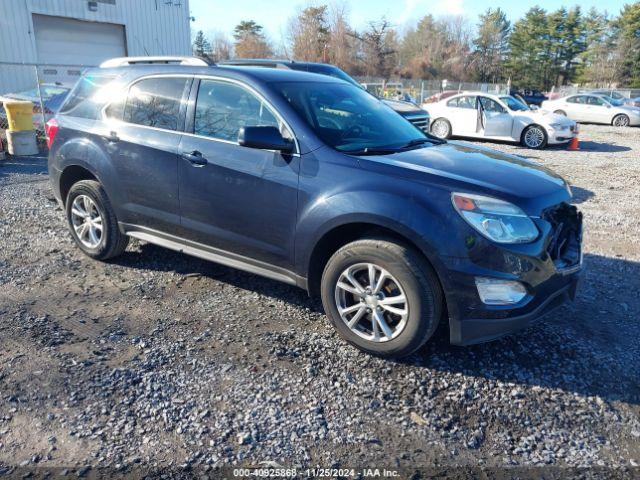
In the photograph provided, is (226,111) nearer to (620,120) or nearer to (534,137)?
(534,137)

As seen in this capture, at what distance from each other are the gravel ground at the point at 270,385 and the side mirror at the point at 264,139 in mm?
1325

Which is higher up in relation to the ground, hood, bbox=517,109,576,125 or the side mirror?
the side mirror

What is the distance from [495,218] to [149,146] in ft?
9.17

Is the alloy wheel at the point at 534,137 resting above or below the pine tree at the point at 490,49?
below

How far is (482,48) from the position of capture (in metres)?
72.4

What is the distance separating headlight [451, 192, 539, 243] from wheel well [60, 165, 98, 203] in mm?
3497

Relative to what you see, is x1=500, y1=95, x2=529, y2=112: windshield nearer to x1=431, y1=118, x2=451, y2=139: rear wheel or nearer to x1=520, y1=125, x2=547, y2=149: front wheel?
x1=520, y1=125, x2=547, y2=149: front wheel

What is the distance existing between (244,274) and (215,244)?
2.69 ft

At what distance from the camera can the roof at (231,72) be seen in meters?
3.94

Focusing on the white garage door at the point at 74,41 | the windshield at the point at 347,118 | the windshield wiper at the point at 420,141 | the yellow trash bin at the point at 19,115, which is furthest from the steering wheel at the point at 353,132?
the white garage door at the point at 74,41

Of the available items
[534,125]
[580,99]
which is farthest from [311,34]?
[534,125]

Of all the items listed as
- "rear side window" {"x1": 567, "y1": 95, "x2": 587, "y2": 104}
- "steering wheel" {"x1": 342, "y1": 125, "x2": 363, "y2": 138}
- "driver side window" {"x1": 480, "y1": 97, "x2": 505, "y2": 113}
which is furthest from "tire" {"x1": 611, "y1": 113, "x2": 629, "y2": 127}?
"steering wheel" {"x1": 342, "y1": 125, "x2": 363, "y2": 138}

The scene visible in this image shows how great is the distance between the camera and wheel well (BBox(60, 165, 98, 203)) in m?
4.89

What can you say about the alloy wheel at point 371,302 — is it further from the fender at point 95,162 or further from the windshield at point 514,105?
the windshield at point 514,105
